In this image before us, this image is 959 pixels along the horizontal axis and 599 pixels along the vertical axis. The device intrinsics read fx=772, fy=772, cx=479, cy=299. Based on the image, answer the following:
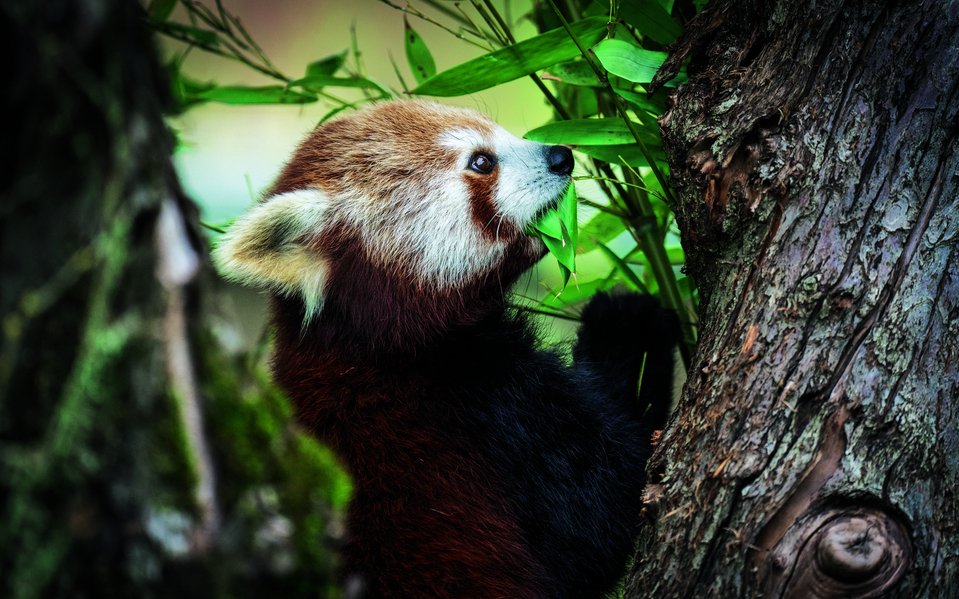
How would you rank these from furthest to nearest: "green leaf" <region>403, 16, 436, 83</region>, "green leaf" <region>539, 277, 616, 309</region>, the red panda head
→ 1. "green leaf" <region>539, 277, 616, 309</region>
2. "green leaf" <region>403, 16, 436, 83</region>
3. the red panda head

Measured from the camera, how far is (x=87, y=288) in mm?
897

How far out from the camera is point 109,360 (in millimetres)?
906

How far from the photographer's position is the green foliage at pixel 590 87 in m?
2.20

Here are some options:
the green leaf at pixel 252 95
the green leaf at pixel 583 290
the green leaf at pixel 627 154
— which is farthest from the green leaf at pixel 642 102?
the green leaf at pixel 252 95

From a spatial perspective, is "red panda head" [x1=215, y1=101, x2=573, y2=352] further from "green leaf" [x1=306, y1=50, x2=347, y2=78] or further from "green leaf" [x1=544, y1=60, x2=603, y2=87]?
"green leaf" [x1=544, y1=60, x2=603, y2=87]

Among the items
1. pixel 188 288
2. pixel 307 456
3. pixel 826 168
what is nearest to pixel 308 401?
pixel 307 456

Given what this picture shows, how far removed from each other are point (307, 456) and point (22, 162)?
535 mm

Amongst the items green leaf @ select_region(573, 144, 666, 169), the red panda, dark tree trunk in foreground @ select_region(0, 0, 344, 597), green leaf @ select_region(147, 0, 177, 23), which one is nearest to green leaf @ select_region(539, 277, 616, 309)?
the red panda

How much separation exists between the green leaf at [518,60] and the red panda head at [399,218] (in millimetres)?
399

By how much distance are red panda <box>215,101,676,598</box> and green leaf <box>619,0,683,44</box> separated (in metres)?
0.60

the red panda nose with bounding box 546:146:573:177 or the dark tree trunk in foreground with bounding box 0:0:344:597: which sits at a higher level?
the red panda nose with bounding box 546:146:573:177

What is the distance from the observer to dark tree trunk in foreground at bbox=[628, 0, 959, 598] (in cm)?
156

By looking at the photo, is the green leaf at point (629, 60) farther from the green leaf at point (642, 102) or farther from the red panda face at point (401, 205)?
the red panda face at point (401, 205)

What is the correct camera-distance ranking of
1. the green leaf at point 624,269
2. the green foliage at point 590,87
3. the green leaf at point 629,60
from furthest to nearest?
1. the green leaf at point 624,269
2. the green foliage at point 590,87
3. the green leaf at point 629,60
